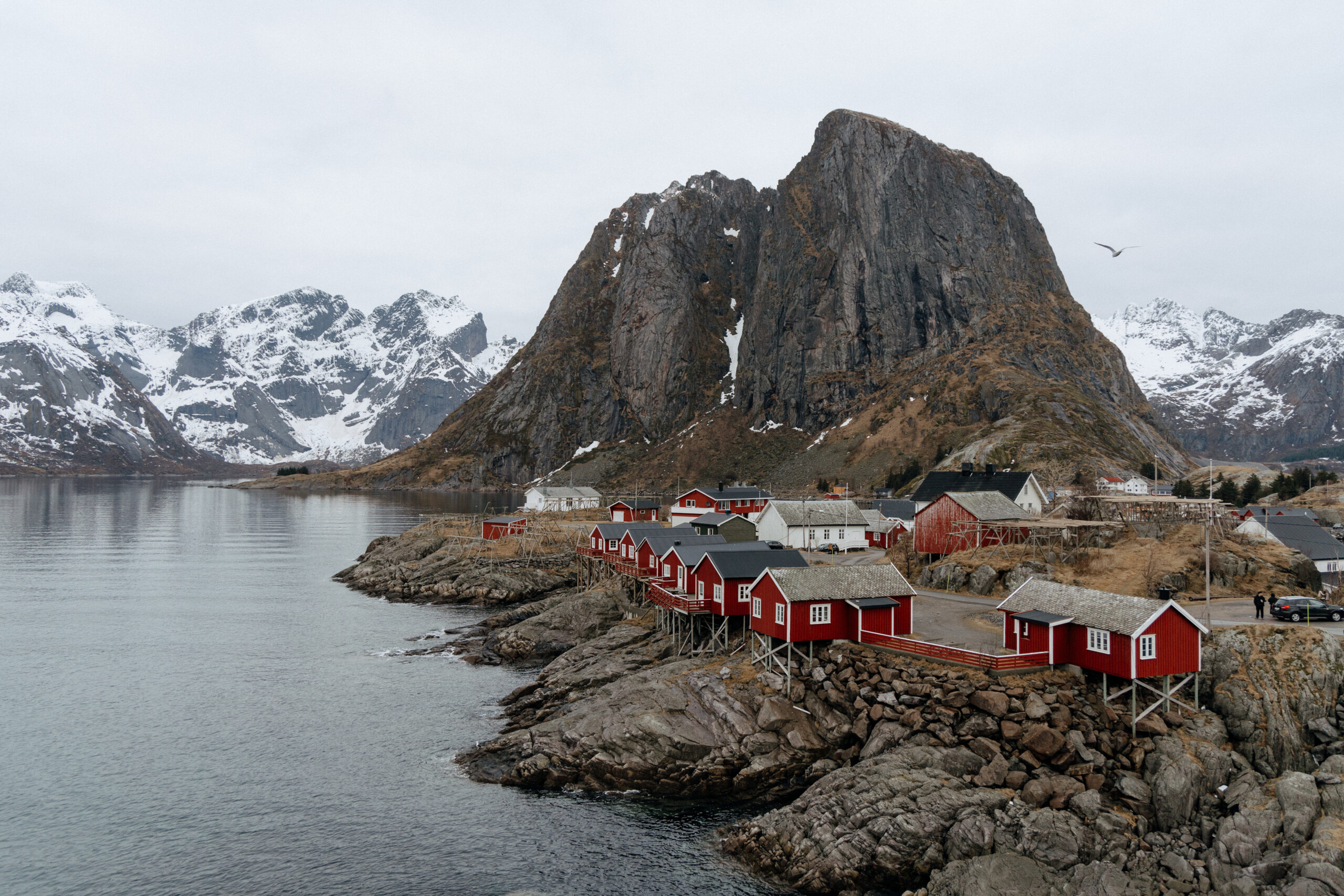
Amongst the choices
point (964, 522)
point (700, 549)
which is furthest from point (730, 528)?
point (964, 522)

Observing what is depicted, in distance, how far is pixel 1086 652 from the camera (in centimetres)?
3359

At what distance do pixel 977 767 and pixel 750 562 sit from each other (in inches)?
735

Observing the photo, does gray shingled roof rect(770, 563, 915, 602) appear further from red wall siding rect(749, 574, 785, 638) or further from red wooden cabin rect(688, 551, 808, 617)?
red wooden cabin rect(688, 551, 808, 617)

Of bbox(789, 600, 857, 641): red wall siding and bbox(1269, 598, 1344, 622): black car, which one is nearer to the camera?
bbox(1269, 598, 1344, 622): black car

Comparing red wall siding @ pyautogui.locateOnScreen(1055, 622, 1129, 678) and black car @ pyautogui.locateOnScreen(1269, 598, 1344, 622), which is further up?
black car @ pyautogui.locateOnScreen(1269, 598, 1344, 622)

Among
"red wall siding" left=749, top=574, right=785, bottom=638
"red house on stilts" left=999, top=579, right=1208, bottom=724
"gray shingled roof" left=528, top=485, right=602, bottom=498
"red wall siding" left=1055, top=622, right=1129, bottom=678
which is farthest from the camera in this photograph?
"gray shingled roof" left=528, top=485, right=602, bottom=498

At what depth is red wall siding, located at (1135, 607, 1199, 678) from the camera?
31875 mm

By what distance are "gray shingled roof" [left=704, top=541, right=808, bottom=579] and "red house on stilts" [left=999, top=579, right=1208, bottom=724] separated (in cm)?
1459

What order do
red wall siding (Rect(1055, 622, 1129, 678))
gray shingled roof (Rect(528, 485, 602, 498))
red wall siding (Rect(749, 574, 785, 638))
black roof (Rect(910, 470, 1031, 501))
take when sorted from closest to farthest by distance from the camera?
1. red wall siding (Rect(1055, 622, 1129, 678))
2. red wall siding (Rect(749, 574, 785, 638))
3. black roof (Rect(910, 470, 1031, 501))
4. gray shingled roof (Rect(528, 485, 602, 498))

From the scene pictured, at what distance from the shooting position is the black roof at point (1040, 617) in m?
34.1

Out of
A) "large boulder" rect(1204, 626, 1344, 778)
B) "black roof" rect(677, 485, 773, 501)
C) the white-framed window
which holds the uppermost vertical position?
"black roof" rect(677, 485, 773, 501)

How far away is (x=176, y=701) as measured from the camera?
47.9 metres

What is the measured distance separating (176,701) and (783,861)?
38.8 meters

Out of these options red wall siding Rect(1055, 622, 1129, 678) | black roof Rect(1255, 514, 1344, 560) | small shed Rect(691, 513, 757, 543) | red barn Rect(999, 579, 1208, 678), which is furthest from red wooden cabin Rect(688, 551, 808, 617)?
black roof Rect(1255, 514, 1344, 560)
